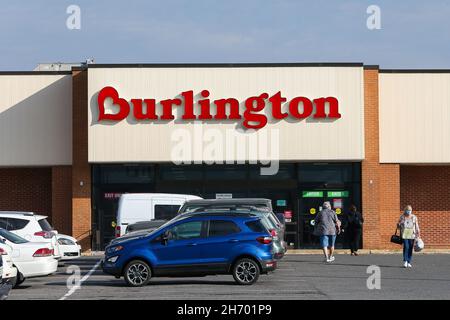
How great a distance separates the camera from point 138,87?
3641cm

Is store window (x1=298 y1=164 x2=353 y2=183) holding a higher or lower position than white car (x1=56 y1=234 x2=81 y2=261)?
higher

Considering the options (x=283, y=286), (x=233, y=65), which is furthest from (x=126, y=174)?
(x=283, y=286)

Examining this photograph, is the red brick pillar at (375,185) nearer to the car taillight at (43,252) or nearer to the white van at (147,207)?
the white van at (147,207)

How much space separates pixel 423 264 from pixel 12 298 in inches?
542

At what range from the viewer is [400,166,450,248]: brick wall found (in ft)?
127

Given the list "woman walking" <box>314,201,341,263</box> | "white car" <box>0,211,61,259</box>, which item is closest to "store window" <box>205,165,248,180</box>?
"woman walking" <box>314,201,341,263</box>

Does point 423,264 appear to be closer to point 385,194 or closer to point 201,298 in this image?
point 385,194

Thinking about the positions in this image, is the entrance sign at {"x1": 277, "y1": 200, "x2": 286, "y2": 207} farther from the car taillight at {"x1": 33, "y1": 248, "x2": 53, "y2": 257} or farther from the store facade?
the car taillight at {"x1": 33, "y1": 248, "x2": 53, "y2": 257}

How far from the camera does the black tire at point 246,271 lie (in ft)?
70.4

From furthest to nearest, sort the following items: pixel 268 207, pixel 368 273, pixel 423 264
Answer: pixel 423 264 < pixel 268 207 < pixel 368 273

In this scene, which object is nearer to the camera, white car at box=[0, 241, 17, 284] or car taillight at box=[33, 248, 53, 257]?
white car at box=[0, 241, 17, 284]

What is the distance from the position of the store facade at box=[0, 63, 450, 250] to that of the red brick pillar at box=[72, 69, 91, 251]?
38mm

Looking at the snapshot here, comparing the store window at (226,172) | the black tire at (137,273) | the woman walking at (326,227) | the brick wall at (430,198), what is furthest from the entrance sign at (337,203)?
the black tire at (137,273)

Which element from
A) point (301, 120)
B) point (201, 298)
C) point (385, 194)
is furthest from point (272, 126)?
point (201, 298)
